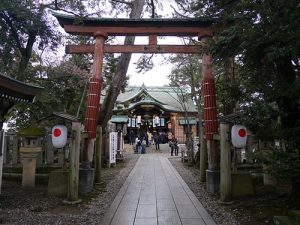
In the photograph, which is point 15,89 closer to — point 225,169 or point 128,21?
point 128,21

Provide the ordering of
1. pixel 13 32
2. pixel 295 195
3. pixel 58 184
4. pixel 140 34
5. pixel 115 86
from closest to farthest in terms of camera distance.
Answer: pixel 295 195 < pixel 58 184 < pixel 13 32 < pixel 140 34 < pixel 115 86

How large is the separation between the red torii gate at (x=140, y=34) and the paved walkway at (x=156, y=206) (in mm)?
1889

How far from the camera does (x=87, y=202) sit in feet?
25.2

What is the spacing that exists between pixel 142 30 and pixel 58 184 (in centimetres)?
519

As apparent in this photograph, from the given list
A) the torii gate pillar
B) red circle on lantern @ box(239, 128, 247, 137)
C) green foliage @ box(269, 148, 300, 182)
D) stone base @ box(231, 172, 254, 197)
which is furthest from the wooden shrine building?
green foliage @ box(269, 148, 300, 182)

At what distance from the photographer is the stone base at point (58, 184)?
26.8 feet

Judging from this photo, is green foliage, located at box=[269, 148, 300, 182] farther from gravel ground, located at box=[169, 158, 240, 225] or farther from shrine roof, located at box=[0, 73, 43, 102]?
shrine roof, located at box=[0, 73, 43, 102]

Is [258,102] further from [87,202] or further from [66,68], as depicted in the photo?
[66,68]

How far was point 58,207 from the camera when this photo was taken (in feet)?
23.3

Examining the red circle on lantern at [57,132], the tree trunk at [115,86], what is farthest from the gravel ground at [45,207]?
the tree trunk at [115,86]

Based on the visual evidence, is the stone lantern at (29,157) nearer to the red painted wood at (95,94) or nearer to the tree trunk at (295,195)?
the red painted wood at (95,94)

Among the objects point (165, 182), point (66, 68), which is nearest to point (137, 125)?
point (66, 68)

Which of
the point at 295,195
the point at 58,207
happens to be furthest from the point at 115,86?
the point at 295,195

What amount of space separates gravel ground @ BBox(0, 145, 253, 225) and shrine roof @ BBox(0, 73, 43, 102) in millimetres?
2412
